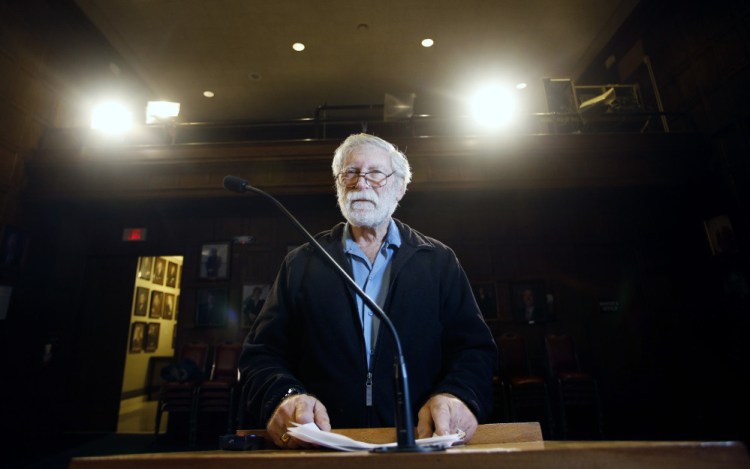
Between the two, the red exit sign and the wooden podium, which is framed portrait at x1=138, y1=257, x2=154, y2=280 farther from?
the wooden podium

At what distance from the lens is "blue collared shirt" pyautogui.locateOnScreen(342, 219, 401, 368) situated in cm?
142

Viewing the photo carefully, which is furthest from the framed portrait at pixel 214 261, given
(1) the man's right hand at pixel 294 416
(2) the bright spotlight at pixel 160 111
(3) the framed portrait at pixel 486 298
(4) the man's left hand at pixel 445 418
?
(4) the man's left hand at pixel 445 418

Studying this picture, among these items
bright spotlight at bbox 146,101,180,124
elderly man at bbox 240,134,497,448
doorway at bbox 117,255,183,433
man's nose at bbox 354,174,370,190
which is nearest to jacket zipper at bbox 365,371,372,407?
elderly man at bbox 240,134,497,448

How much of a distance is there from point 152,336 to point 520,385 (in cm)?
704

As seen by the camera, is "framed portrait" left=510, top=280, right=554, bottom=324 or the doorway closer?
"framed portrait" left=510, top=280, right=554, bottom=324

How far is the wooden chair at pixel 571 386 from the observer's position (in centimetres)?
435

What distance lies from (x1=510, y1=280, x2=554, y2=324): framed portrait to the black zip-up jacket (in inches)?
172

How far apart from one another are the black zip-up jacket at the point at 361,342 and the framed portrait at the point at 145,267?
21.1 ft

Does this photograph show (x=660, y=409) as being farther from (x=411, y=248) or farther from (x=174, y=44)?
(x=174, y=44)

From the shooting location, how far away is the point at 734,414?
4395 millimetres

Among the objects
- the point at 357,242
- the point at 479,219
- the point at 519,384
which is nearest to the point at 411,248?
the point at 357,242

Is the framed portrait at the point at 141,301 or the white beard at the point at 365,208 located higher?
the framed portrait at the point at 141,301

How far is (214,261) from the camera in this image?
18.8ft

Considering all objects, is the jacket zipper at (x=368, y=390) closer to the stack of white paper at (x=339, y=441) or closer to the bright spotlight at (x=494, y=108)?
the stack of white paper at (x=339, y=441)
